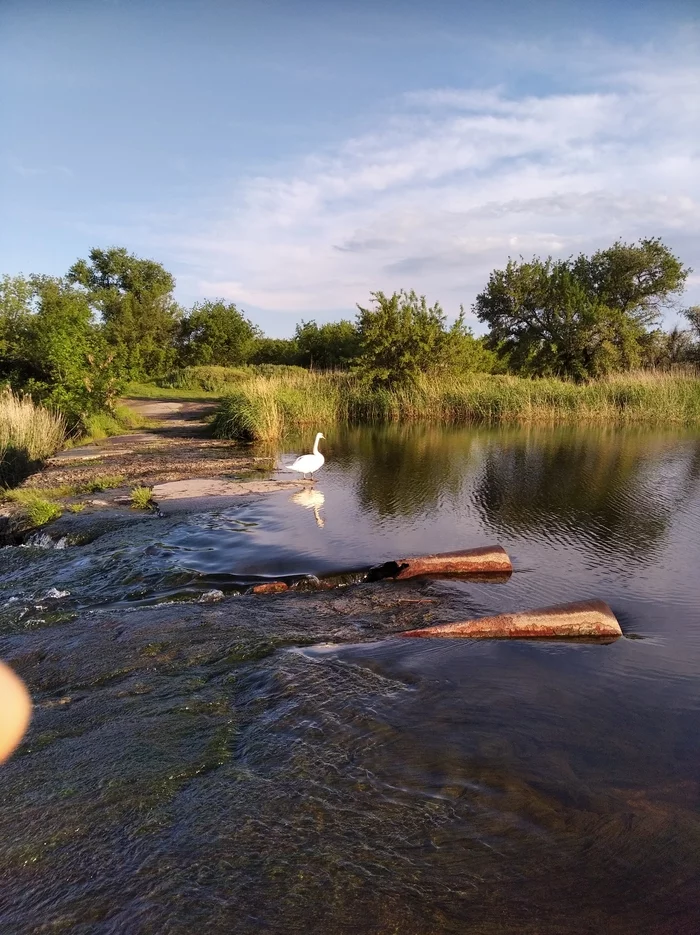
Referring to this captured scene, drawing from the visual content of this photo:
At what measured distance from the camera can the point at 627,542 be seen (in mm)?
7473

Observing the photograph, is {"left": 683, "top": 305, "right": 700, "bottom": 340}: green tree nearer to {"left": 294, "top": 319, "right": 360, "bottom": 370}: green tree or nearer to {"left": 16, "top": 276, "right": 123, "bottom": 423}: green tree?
{"left": 294, "top": 319, "right": 360, "bottom": 370}: green tree

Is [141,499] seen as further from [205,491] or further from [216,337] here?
[216,337]

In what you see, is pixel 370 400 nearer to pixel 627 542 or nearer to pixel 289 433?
pixel 289 433

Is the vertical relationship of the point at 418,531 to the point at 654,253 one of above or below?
below

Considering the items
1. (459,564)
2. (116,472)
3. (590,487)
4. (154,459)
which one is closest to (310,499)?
(116,472)

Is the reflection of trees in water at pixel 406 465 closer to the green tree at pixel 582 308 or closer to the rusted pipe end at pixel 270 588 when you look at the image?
the rusted pipe end at pixel 270 588

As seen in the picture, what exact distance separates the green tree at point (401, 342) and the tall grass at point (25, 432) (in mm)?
12984

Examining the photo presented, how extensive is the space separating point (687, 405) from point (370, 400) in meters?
11.3

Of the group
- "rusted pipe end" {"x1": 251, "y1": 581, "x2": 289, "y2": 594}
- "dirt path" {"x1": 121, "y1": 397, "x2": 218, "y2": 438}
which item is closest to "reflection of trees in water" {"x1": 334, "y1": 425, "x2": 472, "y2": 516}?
"rusted pipe end" {"x1": 251, "y1": 581, "x2": 289, "y2": 594}

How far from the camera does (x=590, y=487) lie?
35.2 ft

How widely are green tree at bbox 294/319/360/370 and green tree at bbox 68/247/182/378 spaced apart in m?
8.13

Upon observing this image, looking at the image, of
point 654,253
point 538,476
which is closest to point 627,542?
point 538,476

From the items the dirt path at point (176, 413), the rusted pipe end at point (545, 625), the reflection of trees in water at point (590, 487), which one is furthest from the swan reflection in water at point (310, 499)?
the dirt path at point (176, 413)

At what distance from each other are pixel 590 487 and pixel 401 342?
569 inches
